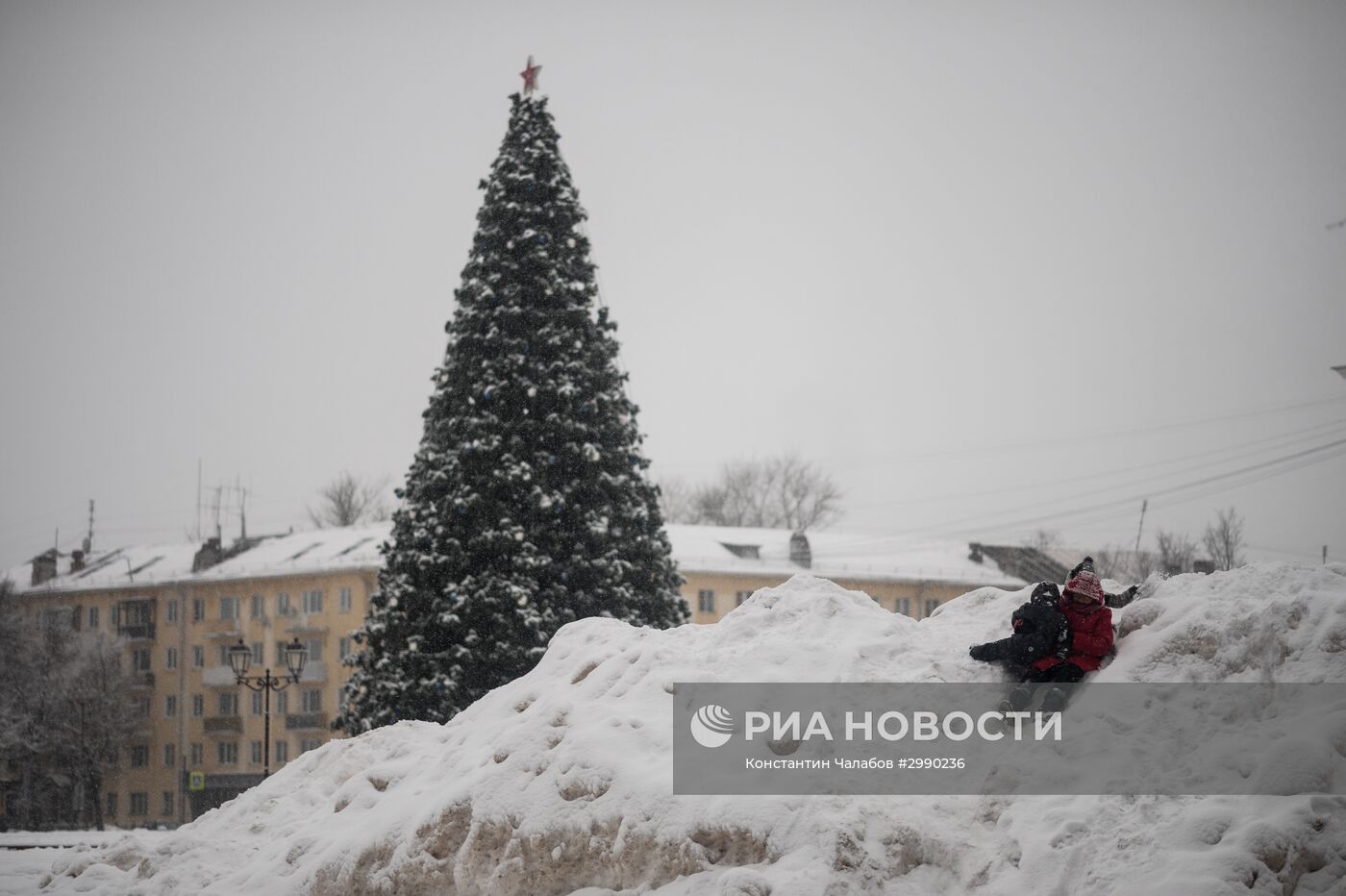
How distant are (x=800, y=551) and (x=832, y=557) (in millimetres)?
2106

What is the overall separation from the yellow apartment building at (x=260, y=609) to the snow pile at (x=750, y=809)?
159 ft

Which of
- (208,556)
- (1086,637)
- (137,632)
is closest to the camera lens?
(1086,637)

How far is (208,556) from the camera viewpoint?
7031 centimetres

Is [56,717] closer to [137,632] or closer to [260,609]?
[260,609]

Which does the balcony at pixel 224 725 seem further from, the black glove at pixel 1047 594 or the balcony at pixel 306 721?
the black glove at pixel 1047 594

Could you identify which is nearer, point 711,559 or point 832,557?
point 711,559

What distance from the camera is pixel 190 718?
67625 mm

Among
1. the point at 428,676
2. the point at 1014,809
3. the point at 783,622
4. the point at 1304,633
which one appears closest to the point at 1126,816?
the point at 1014,809

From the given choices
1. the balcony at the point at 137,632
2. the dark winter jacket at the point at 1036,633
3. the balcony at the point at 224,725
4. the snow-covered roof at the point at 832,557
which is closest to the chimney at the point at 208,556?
the balcony at the point at 137,632

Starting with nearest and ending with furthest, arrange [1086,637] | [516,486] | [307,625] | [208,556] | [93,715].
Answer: [1086,637] → [516,486] → [93,715] → [307,625] → [208,556]

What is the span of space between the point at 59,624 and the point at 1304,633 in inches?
2529

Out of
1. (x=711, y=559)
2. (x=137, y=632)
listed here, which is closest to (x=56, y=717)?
(x=137, y=632)

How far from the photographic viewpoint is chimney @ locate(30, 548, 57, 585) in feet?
244

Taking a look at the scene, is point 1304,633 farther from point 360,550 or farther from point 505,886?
point 360,550
